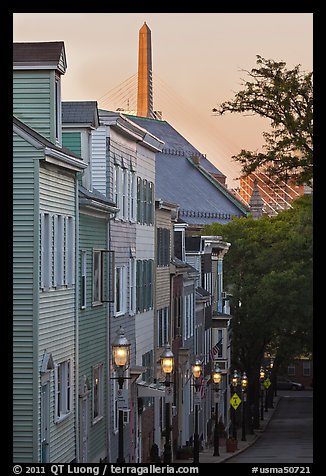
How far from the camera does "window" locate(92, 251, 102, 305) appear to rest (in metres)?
30.5

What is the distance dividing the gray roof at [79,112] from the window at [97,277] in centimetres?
337

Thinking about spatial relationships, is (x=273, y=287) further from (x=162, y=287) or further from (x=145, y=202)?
(x=162, y=287)

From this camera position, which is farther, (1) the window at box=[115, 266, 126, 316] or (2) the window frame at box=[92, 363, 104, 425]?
(1) the window at box=[115, 266, 126, 316]

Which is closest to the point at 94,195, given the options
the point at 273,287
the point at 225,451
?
the point at 273,287

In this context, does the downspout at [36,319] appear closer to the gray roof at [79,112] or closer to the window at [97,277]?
the window at [97,277]

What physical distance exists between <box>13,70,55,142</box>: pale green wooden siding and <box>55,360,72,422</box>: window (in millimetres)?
5058

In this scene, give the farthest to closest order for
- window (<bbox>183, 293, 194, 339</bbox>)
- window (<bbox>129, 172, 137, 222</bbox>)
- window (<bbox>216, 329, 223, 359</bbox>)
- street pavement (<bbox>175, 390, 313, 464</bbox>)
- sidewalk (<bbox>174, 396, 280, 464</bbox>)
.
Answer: window (<bbox>216, 329, 223, 359</bbox>) < window (<bbox>183, 293, 194, 339</bbox>) < sidewalk (<bbox>174, 396, 280, 464</bbox>) < street pavement (<bbox>175, 390, 313, 464</bbox>) < window (<bbox>129, 172, 137, 222</bbox>)

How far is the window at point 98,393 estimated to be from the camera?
99.7 ft

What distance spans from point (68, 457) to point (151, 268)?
15.2 m

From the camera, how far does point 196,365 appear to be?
38.2m

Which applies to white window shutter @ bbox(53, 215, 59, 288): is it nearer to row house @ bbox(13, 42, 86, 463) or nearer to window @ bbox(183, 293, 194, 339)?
row house @ bbox(13, 42, 86, 463)

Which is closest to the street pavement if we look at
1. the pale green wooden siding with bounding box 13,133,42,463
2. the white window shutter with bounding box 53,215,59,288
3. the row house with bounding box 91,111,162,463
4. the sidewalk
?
the sidewalk
